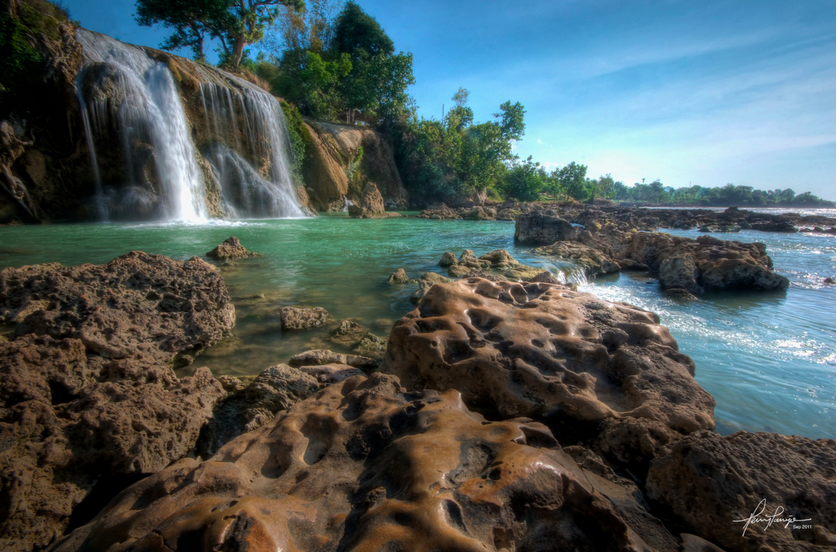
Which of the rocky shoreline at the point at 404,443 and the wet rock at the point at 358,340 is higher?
the rocky shoreline at the point at 404,443

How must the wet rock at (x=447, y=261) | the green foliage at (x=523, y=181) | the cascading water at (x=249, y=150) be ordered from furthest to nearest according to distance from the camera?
the green foliage at (x=523, y=181) < the cascading water at (x=249, y=150) < the wet rock at (x=447, y=261)

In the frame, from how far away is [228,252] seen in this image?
7.82 meters

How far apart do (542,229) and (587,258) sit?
151 inches

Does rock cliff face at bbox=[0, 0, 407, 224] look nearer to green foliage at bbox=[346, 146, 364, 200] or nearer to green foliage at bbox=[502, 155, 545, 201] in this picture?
green foliage at bbox=[346, 146, 364, 200]

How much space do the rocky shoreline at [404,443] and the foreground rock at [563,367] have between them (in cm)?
1

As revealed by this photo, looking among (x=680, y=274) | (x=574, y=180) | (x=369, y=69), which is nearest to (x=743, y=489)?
(x=680, y=274)

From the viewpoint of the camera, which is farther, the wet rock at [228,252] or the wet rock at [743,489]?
the wet rock at [228,252]

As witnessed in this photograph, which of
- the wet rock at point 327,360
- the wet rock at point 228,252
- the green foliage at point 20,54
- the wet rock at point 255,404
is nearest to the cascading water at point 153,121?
the green foliage at point 20,54

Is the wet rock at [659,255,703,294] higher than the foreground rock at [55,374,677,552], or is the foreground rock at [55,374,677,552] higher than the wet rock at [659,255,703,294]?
the foreground rock at [55,374,677,552]

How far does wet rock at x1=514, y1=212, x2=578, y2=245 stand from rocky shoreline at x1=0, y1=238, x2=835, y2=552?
9.36m

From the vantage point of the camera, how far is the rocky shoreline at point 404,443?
1202 mm

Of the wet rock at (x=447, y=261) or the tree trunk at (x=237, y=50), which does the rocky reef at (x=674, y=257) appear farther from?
the tree trunk at (x=237, y=50)

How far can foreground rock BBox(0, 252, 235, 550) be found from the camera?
172 centimetres

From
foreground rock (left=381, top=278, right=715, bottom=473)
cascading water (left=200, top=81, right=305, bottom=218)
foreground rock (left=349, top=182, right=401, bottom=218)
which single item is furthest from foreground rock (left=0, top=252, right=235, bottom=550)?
foreground rock (left=349, top=182, right=401, bottom=218)
